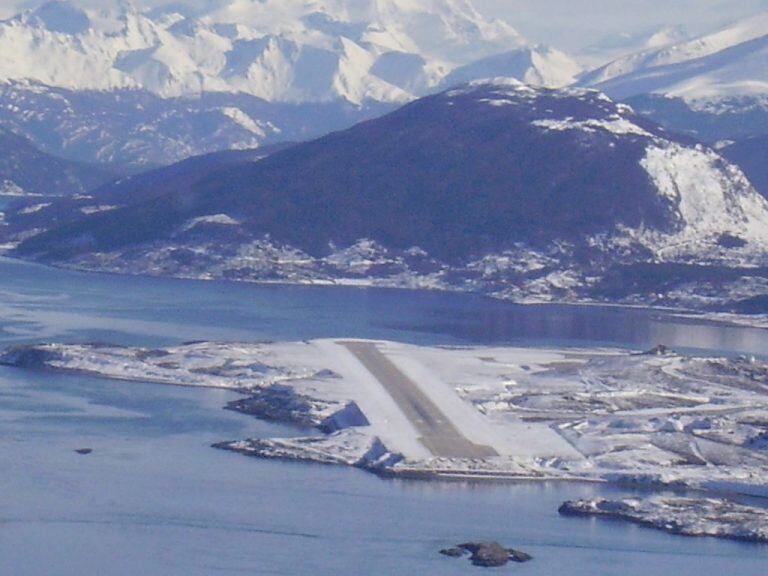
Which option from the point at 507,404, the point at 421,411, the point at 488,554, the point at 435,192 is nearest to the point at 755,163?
the point at 435,192

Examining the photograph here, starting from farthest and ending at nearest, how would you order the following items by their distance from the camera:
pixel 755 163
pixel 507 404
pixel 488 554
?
pixel 755 163 → pixel 507 404 → pixel 488 554

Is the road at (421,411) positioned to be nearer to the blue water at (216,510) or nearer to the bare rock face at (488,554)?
the blue water at (216,510)

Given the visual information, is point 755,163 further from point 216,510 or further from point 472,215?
point 216,510

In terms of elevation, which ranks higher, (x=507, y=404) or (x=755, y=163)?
(x=755, y=163)

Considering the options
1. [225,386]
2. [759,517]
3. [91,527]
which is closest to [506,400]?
[225,386]

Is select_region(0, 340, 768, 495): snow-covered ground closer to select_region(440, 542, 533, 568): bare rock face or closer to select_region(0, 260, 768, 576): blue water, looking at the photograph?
select_region(0, 260, 768, 576): blue water

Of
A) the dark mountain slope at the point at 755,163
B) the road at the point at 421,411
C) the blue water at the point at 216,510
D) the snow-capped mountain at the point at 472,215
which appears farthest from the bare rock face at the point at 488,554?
the dark mountain slope at the point at 755,163

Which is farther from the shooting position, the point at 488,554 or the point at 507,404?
the point at 507,404
